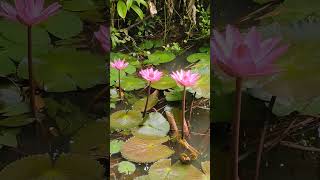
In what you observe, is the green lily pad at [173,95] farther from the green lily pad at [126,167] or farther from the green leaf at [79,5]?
the green leaf at [79,5]

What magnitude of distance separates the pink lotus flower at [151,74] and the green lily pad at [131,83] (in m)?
0.02

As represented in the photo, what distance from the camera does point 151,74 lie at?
1421 millimetres

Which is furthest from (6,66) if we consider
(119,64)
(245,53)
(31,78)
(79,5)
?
(119,64)

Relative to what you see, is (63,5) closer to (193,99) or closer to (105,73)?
(105,73)

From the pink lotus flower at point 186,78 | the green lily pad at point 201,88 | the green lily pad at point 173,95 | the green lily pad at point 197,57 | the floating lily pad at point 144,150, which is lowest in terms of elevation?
the floating lily pad at point 144,150

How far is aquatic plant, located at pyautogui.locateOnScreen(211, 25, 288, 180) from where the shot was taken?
812mm

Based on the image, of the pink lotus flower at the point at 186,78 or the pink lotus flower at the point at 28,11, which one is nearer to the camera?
the pink lotus flower at the point at 28,11

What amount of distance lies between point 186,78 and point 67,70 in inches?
21.6

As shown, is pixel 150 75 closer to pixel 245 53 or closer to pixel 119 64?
pixel 119 64

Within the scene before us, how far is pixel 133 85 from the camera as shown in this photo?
57.3 inches

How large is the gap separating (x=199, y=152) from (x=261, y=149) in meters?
0.50

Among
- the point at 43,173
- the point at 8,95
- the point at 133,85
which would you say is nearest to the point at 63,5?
the point at 8,95

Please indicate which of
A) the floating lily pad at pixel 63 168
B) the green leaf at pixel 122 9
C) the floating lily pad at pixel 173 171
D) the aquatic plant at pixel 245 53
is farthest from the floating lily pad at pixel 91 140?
the green leaf at pixel 122 9

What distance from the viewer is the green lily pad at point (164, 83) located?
1.41 meters
